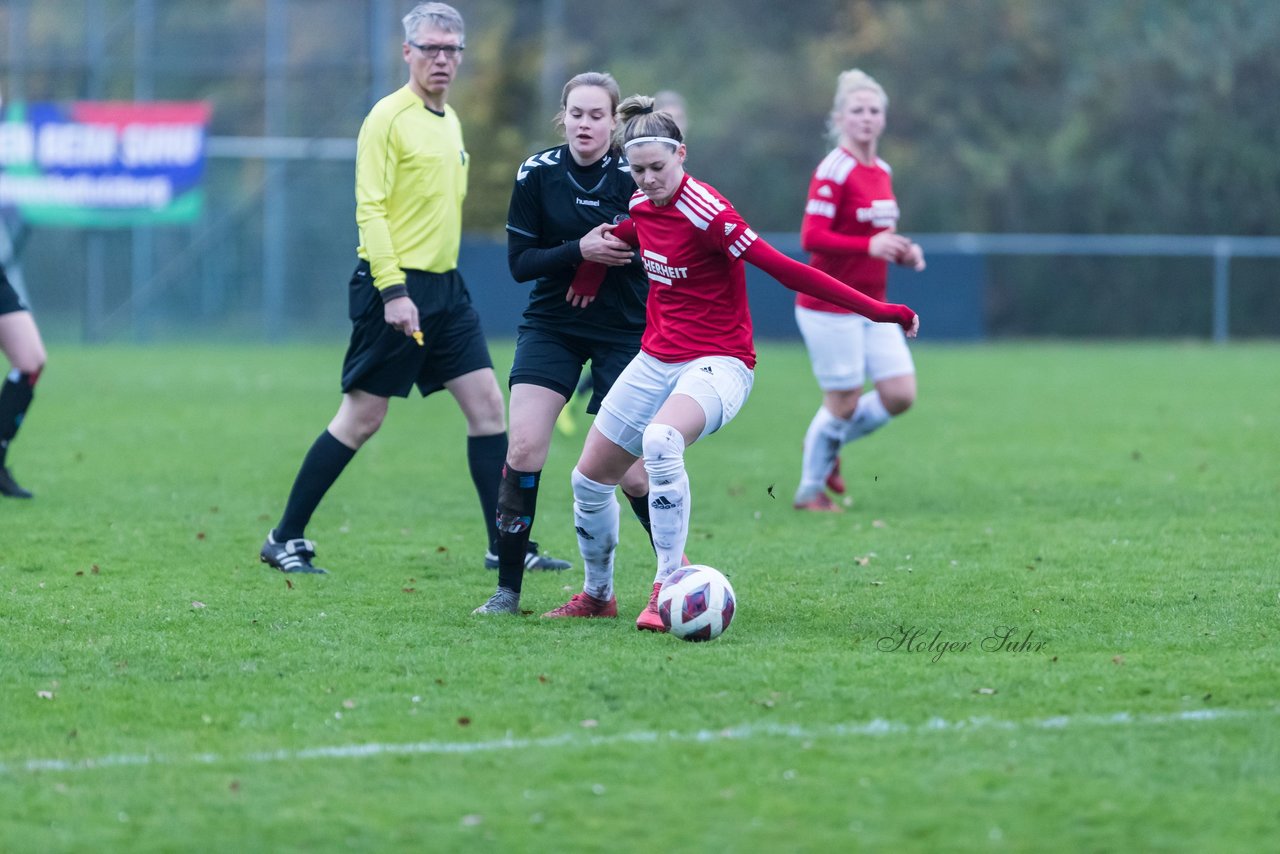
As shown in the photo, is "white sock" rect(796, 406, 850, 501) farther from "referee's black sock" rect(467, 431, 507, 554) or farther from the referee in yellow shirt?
"referee's black sock" rect(467, 431, 507, 554)

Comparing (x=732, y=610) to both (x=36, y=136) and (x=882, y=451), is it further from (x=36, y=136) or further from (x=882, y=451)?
(x=36, y=136)

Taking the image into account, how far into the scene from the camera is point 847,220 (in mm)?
9289

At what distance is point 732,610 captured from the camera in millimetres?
5754

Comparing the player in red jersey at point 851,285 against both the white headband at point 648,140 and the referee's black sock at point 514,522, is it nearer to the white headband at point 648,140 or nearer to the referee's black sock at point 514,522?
the referee's black sock at point 514,522

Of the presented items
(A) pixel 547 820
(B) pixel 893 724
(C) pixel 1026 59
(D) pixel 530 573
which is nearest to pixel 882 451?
(D) pixel 530 573

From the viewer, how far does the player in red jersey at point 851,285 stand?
362 inches

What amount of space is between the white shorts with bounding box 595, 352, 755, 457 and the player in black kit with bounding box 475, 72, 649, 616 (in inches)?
12.2

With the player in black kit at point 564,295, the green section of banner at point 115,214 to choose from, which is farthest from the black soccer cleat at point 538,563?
the green section of banner at point 115,214

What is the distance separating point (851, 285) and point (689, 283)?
3.57 metres

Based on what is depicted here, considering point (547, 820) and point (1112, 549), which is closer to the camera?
point (547, 820)

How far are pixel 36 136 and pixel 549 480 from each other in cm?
1889

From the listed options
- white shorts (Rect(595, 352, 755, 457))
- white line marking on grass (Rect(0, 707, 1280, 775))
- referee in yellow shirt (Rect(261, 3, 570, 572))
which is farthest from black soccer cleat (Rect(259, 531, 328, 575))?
white line marking on grass (Rect(0, 707, 1280, 775))

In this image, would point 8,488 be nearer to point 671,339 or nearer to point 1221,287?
point 671,339

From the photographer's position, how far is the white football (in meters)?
5.65
